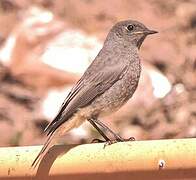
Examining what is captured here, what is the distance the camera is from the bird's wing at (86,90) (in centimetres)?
615

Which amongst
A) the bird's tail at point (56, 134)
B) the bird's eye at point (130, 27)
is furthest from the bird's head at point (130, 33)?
the bird's tail at point (56, 134)

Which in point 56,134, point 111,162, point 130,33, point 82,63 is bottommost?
point 111,162

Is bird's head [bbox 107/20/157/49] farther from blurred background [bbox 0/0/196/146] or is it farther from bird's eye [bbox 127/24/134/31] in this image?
blurred background [bbox 0/0/196/146]

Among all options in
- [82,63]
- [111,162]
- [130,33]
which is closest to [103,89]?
[130,33]

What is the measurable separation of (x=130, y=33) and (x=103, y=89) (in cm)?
83

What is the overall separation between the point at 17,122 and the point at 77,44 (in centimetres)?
170

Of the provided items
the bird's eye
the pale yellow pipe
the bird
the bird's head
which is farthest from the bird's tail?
the bird's eye

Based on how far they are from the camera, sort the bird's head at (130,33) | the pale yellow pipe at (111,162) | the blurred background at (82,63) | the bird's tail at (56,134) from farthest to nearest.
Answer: the blurred background at (82,63) < the bird's head at (130,33) < the bird's tail at (56,134) < the pale yellow pipe at (111,162)

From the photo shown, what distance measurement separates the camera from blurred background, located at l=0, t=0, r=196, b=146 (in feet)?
31.6

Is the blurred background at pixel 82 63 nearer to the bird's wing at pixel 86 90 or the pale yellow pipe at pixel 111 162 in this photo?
the bird's wing at pixel 86 90

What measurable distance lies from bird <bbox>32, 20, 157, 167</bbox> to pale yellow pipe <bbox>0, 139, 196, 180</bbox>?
0.98 m

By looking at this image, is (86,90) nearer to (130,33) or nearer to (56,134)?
(56,134)

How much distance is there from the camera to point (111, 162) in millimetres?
4730

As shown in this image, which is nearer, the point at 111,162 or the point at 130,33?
the point at 111,162
